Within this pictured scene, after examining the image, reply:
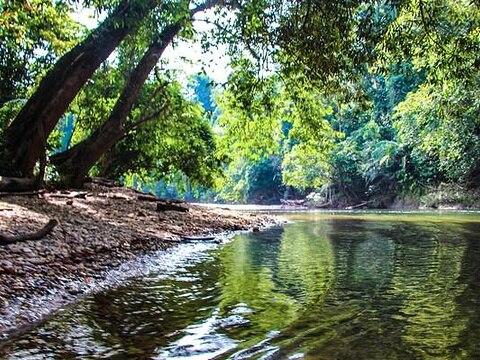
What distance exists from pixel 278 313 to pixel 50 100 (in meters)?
8.57

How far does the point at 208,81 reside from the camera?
636 inches

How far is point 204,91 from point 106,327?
359 feet

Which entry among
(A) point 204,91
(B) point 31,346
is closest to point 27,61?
(B) point 31,346

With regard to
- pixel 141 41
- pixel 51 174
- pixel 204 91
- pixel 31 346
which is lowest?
pixel 31 346

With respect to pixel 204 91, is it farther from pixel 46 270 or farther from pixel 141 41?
pixel 46 270

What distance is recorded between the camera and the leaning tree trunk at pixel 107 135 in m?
14.3

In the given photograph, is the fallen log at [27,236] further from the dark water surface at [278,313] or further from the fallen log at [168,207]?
the fallen log at [168,207]

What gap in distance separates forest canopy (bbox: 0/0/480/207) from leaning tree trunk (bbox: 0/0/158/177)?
0.09 feet

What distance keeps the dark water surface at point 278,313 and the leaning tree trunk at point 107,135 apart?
693 cm

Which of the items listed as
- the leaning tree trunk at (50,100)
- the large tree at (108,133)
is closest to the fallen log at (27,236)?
the leaning tree trunk at (50,100)

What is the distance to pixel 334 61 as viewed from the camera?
36.4ft

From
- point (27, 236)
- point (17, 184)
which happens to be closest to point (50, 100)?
point (17, 184)

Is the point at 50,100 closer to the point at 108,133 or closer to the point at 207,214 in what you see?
the point at 108,133

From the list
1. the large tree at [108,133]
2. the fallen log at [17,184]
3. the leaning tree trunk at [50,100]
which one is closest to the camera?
the fallen log at [17,184]
